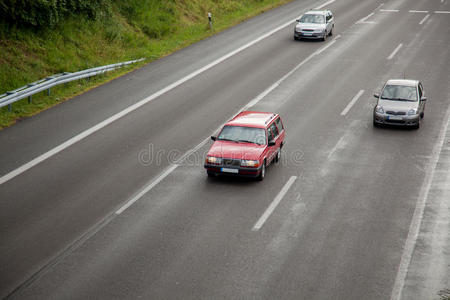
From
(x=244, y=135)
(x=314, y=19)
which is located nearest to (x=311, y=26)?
(x=314, y=19)

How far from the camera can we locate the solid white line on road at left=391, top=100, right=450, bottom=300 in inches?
493

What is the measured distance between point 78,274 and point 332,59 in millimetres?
23005

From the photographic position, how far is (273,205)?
16172mm

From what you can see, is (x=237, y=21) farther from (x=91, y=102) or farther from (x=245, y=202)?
(x=245, y=202)

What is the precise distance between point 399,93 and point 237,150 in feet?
28.9

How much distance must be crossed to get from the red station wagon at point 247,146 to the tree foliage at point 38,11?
13609mm

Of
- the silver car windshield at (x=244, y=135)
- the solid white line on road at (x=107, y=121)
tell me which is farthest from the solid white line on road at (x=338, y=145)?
the solid white line on road at (x=107, y=121)

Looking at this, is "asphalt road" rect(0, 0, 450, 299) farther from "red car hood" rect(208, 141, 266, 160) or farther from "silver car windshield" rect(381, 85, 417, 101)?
"silver car windshield" rect(381, 85, 417, 101)

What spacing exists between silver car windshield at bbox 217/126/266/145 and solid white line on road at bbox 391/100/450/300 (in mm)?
4790

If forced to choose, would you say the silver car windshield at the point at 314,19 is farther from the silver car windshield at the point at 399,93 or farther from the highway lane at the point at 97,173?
the silver car windshield at the point at 399,93

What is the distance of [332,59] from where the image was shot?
107 ft

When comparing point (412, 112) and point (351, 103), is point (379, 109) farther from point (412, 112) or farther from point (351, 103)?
point (351, 103)

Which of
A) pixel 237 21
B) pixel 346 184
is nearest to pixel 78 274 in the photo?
pixel 346 184

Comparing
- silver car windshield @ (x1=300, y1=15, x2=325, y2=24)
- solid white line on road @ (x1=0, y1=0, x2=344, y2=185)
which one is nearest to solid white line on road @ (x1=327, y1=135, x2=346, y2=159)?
solid white line on road @ (x1=0, y1=0, x2=344, y2=185)
